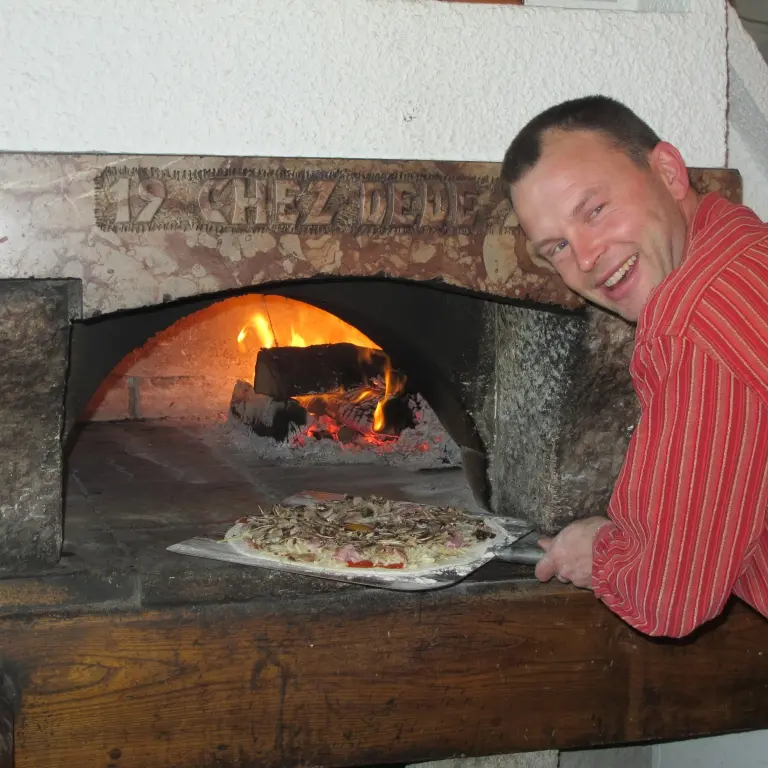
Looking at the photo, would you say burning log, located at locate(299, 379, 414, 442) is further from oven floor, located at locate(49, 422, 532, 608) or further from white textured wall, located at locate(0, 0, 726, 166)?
white textured wall, located at locate(0, 0, 726, 166)

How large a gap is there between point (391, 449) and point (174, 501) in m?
0.66

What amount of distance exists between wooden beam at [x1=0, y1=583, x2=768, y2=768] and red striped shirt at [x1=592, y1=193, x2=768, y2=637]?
1.33 ft

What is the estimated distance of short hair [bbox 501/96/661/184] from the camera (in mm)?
1361

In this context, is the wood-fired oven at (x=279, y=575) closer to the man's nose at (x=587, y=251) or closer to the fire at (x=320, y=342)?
the man's nose at (x=587, y=251)

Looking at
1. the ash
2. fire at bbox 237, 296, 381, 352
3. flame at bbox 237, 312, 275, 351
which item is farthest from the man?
flame at bbox 237, 312, 275, 351

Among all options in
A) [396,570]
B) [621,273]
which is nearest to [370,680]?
[396,570]

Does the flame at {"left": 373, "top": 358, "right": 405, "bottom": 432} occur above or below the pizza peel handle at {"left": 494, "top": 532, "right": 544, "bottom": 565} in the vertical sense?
above

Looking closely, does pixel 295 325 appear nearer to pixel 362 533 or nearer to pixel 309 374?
pixel 309 374

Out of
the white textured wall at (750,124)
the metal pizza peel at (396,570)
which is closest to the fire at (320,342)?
the metal pizza peel at (396,570)

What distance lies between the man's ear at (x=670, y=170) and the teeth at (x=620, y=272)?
13 cm

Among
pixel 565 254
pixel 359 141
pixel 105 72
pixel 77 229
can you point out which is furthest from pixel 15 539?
pixel 565 254

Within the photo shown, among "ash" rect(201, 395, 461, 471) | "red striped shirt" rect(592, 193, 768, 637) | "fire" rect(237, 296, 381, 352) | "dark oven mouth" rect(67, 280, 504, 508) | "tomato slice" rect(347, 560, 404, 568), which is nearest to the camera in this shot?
"red striped shirt" rect(592, 193, 768, 637)

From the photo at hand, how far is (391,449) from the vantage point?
251cm

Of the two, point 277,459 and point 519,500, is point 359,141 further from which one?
point 277,459
